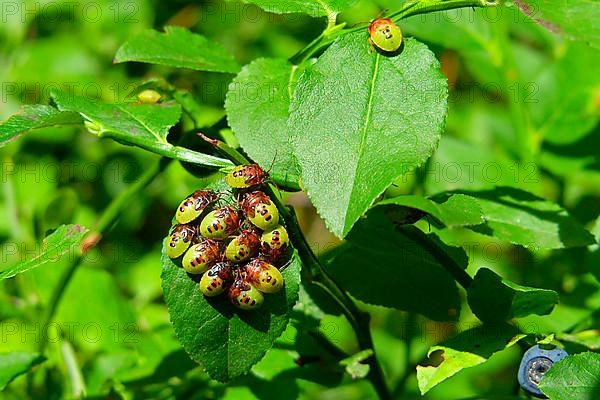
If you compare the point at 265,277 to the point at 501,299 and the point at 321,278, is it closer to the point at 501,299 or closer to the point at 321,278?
the point at 321,278

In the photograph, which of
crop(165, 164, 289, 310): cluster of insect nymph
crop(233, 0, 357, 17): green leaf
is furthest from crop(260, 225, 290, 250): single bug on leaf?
crop(233, 0, 357, 17): green leaf

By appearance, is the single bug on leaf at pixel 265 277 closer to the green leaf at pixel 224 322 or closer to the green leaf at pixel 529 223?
the green leaf at pixel 224 322

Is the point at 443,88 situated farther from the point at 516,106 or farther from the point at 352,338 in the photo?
the point at 352,338

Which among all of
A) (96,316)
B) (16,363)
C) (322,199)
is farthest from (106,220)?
(322,199)

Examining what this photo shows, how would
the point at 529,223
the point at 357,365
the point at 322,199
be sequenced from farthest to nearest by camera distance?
the point at 529,223
the point at 357,365
the point at 322,199

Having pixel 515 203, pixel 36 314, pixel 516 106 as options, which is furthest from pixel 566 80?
pixel 36 314

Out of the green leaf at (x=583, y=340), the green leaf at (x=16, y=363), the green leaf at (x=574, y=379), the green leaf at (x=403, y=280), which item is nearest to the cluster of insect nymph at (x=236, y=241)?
the green leaf at (x=403, y=280)

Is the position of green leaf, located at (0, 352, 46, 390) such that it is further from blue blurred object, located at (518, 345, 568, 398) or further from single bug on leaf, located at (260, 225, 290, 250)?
blue blurred object, located at (518, 345, 568, 398)
